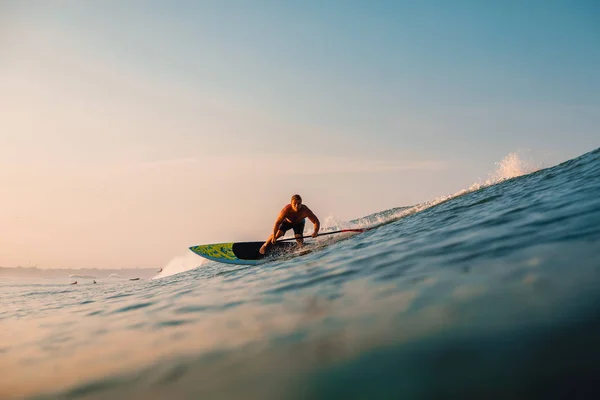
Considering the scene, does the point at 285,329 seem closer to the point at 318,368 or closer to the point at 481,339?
the point at 318,368

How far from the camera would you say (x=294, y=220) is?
1319cm

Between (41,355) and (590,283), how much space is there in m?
4.97

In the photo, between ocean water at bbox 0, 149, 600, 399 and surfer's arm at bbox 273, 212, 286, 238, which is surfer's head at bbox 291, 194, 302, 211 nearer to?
surfer's arm at bbox 273, 212, 286, 238

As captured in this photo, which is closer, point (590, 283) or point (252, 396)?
point (252, 396)

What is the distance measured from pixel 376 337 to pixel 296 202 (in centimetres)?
1003

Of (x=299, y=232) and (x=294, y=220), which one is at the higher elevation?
(x=294, y=220)

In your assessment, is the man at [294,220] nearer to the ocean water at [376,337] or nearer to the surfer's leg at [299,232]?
the surfer's leg at [299,232]

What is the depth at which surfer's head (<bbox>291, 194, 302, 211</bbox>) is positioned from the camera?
12453 mm

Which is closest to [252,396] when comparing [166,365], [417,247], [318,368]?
[318,368]

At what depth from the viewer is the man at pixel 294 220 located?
12.6 meters

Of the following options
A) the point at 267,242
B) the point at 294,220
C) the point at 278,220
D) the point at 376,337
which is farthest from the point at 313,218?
the point at 376,337

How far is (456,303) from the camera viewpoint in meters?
2.85

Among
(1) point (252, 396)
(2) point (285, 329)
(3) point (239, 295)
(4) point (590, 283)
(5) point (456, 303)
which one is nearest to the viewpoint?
(1) point (252, 396)

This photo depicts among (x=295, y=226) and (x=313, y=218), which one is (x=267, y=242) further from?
(x=313, y=218)
